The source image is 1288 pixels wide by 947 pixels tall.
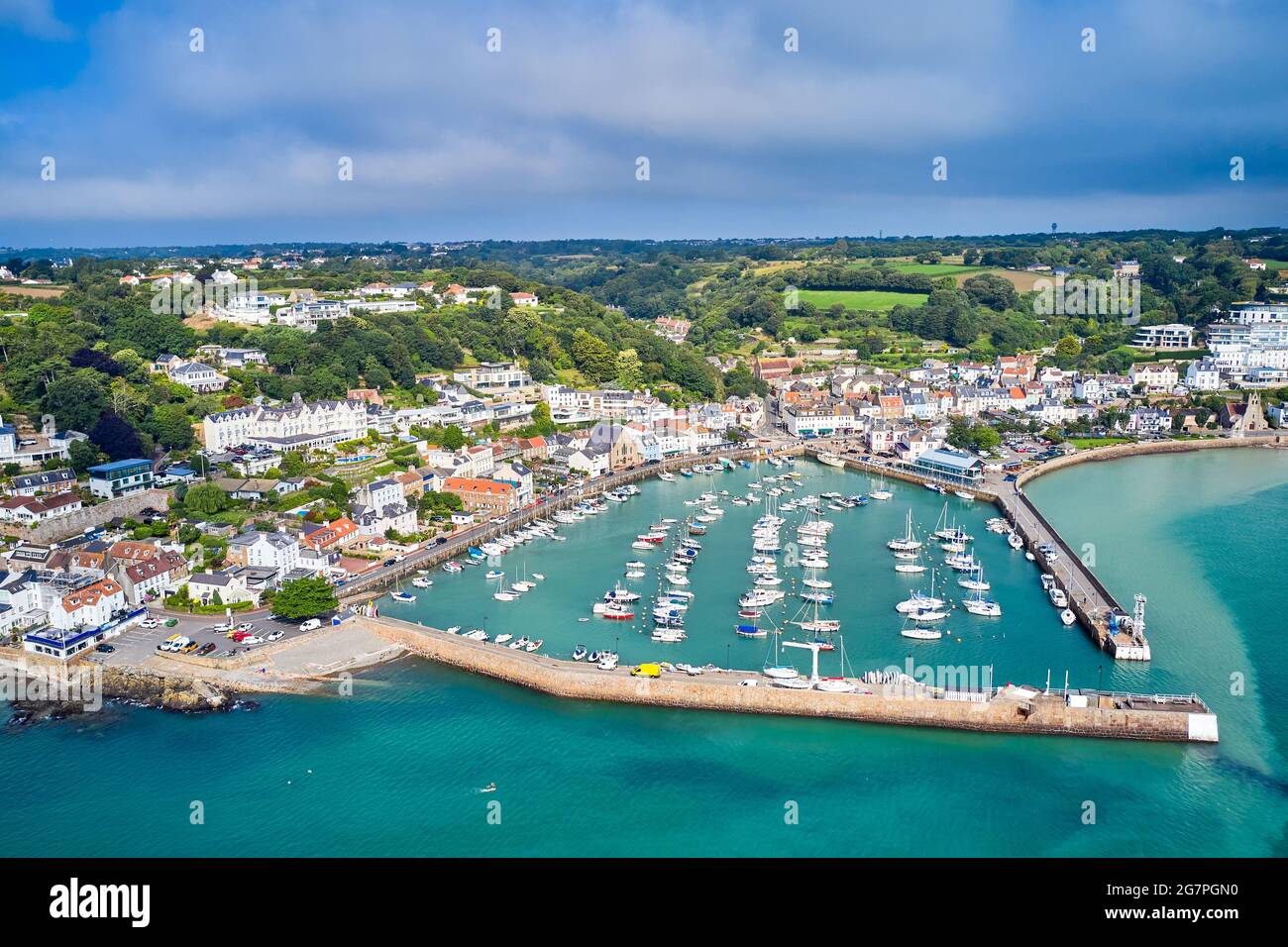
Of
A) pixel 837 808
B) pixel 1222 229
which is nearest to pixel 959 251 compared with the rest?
pixel 1222 229

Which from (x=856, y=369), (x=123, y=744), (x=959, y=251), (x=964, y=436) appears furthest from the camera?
(x=959, y=251)

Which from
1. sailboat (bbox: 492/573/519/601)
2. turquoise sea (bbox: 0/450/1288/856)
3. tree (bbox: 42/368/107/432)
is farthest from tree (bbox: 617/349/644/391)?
turquoise sea (bbox: 0/450/1288/856)

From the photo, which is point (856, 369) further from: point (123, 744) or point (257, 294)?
point (123, 744)

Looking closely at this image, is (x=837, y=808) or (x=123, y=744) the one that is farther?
(x=123, y=744)

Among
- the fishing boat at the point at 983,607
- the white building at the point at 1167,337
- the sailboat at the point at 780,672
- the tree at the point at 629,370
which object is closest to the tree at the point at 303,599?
the sailboat at the point at 780,672

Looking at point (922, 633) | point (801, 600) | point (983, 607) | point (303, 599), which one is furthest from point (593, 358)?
point (922, 633)

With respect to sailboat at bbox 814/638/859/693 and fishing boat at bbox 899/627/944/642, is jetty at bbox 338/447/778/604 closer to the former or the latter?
sailboat at bbox 814/638/859/693
